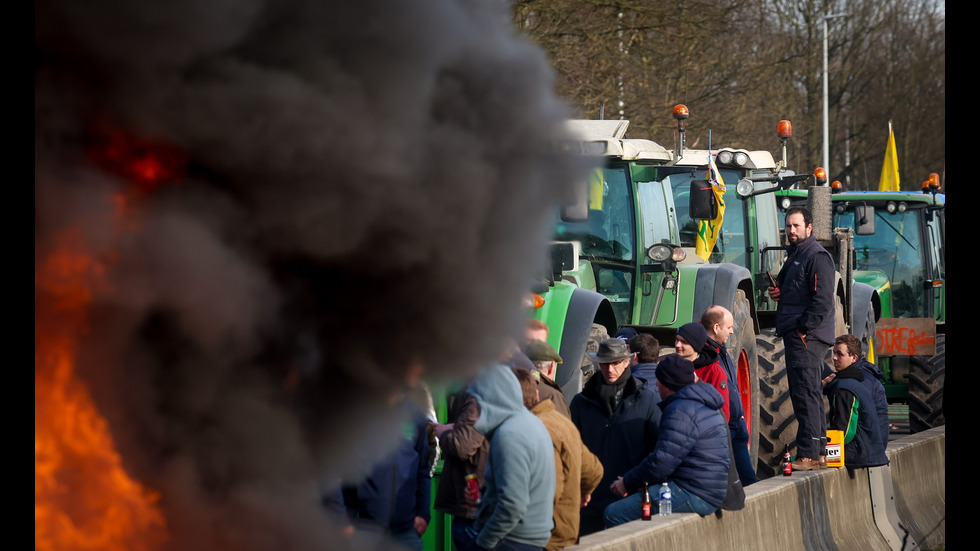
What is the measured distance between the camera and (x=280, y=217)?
122 inches

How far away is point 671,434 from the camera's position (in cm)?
665

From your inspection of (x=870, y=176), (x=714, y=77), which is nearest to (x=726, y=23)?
(x=714, y=77)

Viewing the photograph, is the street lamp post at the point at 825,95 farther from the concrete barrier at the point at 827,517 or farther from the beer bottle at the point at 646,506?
the beer bottle at the point at 646,506

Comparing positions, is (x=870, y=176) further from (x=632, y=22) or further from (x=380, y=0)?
(x=380, y=0)

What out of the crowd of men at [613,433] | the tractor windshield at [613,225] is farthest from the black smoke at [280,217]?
the tractor windshield at [613,225]

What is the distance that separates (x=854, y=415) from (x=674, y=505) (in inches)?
105

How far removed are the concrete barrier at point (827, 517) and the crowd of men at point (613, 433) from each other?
0.20 meters

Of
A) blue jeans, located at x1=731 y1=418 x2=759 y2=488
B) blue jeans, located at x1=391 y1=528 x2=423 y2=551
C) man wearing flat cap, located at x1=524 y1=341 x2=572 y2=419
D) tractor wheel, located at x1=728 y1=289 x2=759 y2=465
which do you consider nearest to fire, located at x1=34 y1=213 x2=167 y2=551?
blue jeans, located at x1=391 y1=528 x2=423 y2=551

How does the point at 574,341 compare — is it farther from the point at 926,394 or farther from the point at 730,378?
the point at 926,394

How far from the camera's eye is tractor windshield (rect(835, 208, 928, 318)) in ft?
51.5

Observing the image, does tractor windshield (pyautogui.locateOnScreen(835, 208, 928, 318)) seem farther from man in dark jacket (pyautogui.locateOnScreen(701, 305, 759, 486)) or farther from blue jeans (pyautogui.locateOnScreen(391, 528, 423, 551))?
blue jeans (pyautogui.locateOnScreen(391, 528, 423, 551))

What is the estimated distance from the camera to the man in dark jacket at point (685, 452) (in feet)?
21.8

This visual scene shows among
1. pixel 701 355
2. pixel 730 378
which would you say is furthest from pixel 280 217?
pixel 730 378
